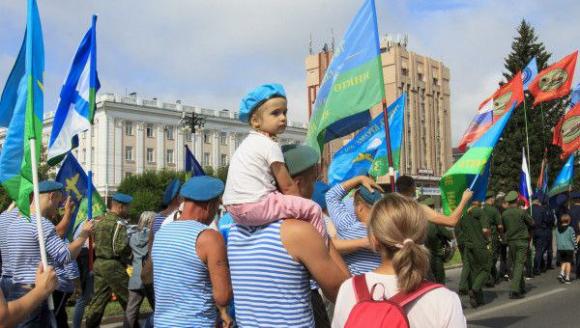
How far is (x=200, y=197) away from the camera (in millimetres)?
3930

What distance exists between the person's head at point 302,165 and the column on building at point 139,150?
7804 cm

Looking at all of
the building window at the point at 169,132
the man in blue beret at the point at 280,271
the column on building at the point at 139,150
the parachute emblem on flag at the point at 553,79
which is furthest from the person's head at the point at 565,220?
the building window at the point at 169,132

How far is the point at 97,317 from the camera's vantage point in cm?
802

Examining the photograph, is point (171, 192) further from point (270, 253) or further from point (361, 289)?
point (361, 289)

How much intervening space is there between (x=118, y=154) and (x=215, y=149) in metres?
14.8

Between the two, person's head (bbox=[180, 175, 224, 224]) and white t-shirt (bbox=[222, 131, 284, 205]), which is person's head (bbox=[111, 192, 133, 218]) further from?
white t-shirt (bbox=[222, 131, 284, 205])

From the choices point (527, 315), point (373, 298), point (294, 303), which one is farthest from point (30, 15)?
point (527, 315)

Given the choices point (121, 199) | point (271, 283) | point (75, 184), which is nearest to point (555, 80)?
point (121, 199)

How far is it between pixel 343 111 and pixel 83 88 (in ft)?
8.69

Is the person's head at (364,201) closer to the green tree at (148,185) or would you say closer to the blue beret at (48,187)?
the blue beret at (48,187)

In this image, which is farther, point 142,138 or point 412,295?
point 142,138

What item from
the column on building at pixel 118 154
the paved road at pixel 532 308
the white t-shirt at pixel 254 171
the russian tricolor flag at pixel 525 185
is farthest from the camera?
the column on building at pixel 118 154

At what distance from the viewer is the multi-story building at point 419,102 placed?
268 feet

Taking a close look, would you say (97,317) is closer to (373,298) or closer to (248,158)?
(248,158)
